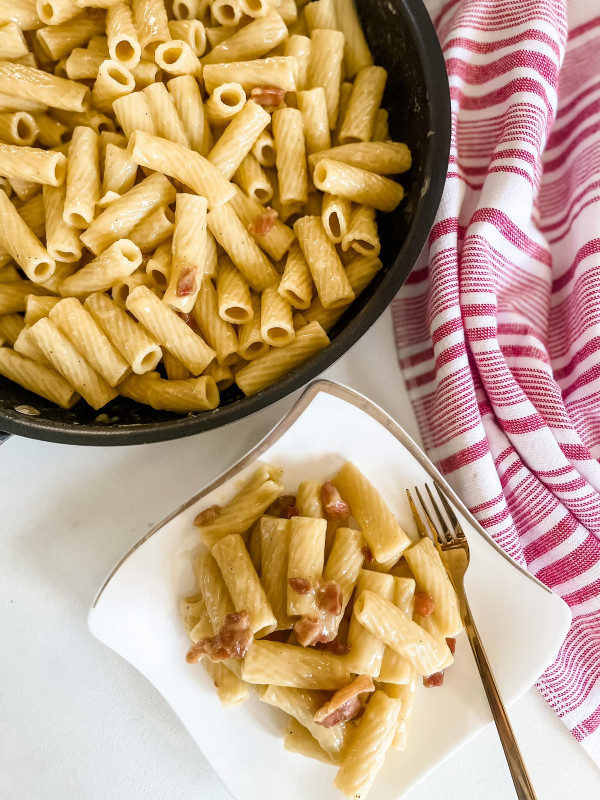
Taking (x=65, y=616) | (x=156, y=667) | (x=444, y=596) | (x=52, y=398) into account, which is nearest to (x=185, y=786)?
(x=156, y=667)

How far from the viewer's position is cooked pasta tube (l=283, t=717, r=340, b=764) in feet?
3.24

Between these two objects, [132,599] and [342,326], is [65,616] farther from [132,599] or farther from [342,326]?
[342,326]

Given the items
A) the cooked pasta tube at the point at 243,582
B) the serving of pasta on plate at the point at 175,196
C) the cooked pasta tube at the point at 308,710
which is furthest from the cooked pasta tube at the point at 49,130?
the cooked pasta tube at the point at 308,710

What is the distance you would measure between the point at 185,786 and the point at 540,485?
781mm

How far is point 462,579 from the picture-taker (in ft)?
3.47

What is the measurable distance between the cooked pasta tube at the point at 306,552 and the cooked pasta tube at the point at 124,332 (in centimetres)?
33

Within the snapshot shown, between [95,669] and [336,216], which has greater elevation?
[336,216]

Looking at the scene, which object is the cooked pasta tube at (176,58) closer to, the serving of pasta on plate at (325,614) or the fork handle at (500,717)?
the serving of pasta on plate at (325,614)

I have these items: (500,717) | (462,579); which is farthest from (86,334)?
(500,717)

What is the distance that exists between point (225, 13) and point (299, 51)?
0.13m

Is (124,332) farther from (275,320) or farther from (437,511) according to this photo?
(437,511)

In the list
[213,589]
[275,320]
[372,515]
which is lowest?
[213,589]

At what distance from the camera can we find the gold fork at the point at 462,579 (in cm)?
100

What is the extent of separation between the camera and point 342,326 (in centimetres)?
100
